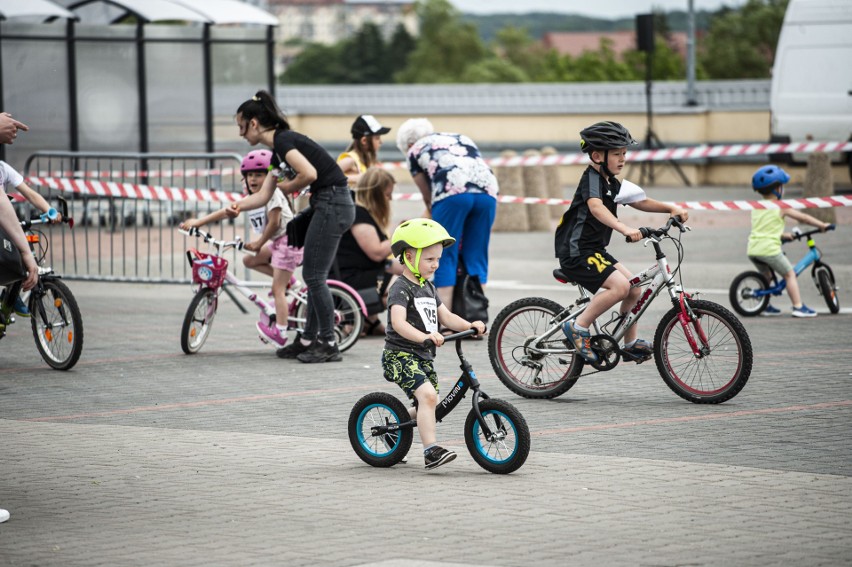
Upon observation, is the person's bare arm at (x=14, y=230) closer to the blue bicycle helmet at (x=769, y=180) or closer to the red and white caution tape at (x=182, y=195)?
the red and white caution tape at (x=182, y=195)

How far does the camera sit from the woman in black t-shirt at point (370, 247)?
11.2m

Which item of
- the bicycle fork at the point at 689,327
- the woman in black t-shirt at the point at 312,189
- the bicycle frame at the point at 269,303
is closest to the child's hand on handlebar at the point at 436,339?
the bicycle fork at the point at 689,327

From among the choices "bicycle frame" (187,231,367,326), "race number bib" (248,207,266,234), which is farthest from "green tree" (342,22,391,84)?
"bicycle frame" (187,231,367,326)

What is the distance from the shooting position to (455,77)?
424 feet

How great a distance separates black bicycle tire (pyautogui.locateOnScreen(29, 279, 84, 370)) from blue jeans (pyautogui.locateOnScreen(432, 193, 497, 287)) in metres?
2.81

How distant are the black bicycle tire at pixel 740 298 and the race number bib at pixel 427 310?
5.80m

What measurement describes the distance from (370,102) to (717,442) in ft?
91.9

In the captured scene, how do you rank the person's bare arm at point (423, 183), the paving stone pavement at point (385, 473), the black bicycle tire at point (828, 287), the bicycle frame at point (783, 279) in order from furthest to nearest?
the black bicycle tire at point (828, 287) < the bicycle frame at point (783, 279) < the person's bare arm at point (423, 183) < the paving stone pavement at point (385, 473)

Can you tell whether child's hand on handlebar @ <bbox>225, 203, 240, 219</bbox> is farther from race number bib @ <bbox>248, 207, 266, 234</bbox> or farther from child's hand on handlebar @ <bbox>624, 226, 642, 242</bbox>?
child's hand on handlebar @ <bbox>624, 226, 642, 242</bbox>

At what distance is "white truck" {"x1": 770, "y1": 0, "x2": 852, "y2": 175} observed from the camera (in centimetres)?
2362

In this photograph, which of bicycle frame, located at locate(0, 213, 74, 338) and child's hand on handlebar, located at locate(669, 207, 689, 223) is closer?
child's hand on handlebar, located at locate(669, 207, 689, 223)

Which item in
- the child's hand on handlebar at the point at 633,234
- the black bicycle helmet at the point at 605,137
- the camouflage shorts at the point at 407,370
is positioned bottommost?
the camouflage shorts at the point at 407,370

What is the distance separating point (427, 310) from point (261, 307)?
387 cm

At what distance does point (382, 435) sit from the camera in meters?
6.90
